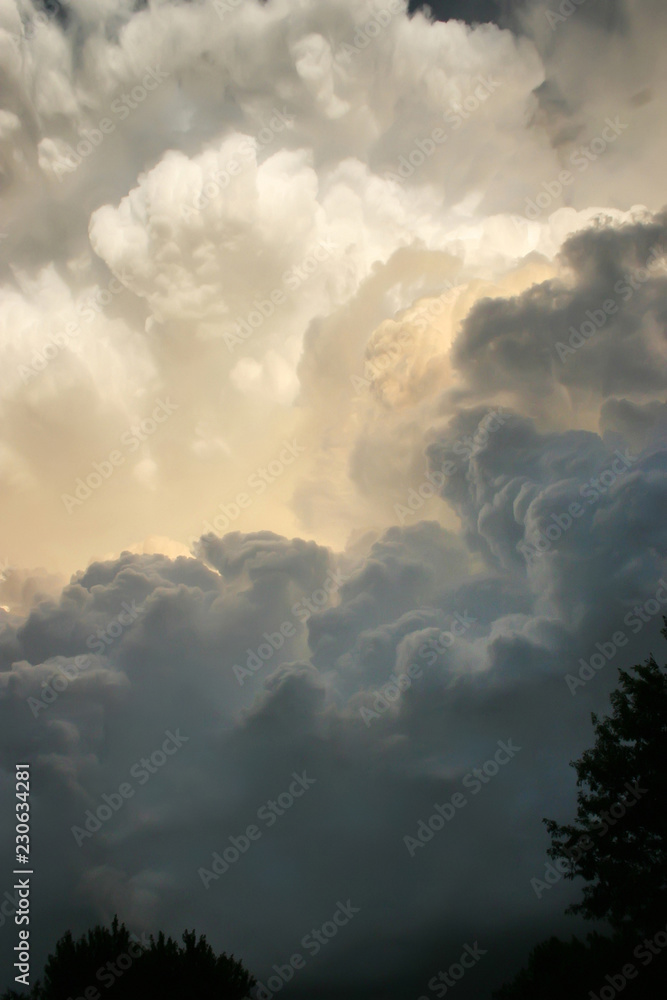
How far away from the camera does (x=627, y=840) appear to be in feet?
79.5

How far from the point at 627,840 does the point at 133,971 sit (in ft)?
89.6

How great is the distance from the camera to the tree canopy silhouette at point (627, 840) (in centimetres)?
2305

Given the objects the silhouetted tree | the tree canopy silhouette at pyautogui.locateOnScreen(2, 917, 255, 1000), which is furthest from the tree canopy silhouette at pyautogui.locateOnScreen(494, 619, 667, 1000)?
the tree canopy silhouette at pyautogui.locateOnScreen(2, 917, 255, 1000)

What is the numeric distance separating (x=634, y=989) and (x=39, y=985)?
31.5 meters

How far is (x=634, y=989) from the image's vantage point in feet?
76.7

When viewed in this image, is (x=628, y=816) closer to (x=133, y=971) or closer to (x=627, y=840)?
(x=627, y=840)

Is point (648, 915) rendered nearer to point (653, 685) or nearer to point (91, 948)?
point (653, 685)

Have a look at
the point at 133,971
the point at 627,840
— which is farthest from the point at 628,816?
the point at 133,971

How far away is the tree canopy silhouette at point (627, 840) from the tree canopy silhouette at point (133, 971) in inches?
721

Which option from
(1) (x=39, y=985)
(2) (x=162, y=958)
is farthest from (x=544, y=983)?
(1) (x=39, y=985)

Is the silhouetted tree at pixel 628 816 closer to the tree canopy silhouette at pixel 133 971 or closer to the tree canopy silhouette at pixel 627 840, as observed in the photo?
the tree canopy silhouette at pixel 627 840

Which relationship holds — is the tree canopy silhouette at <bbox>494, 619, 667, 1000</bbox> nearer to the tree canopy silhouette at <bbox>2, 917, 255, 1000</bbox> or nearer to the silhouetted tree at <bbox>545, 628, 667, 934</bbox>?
the silhouetted tree at <bbox>545, 628, 667, 934</bbox>

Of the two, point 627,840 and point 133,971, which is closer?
point 627,840

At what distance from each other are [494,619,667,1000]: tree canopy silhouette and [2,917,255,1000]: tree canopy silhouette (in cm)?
1830
